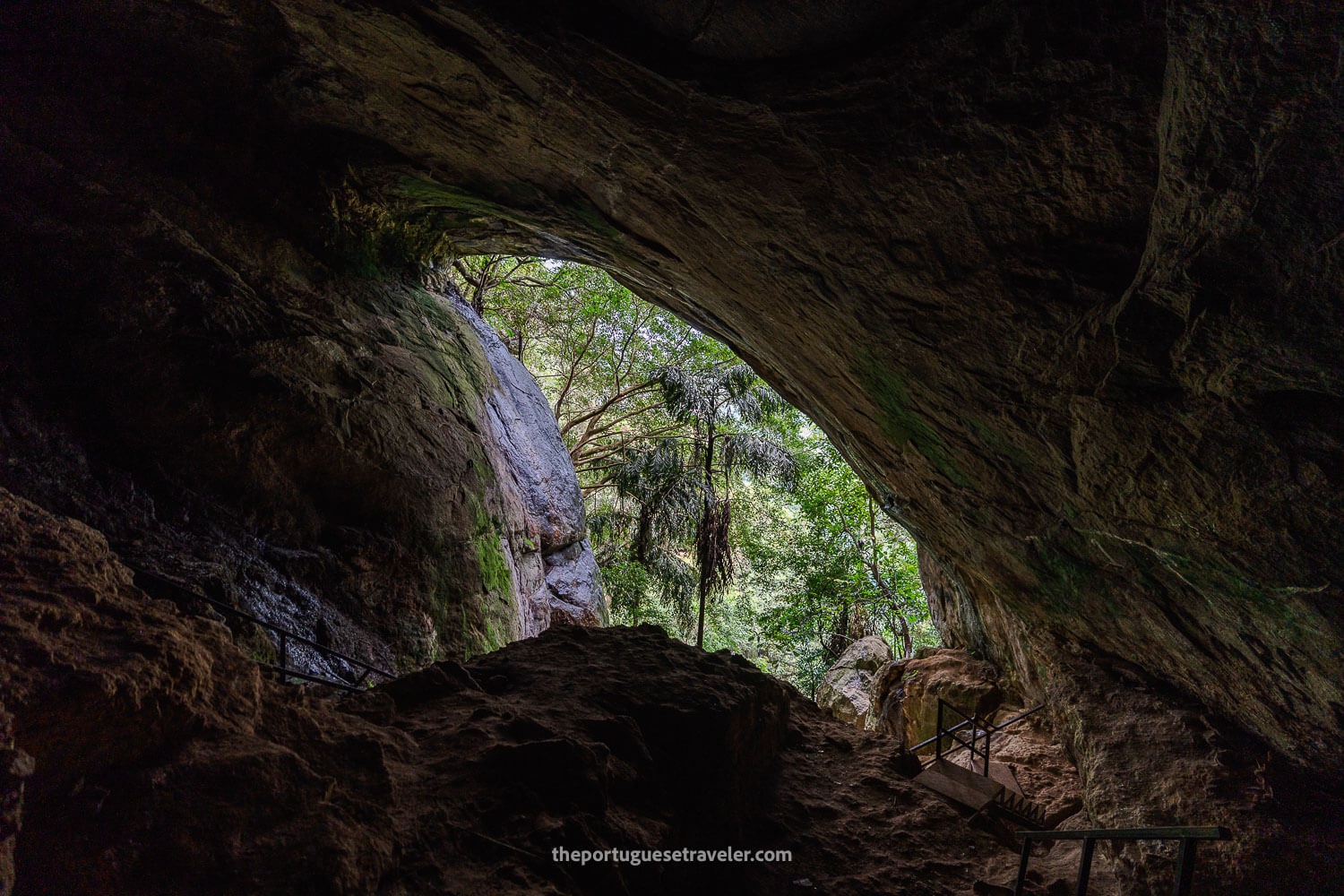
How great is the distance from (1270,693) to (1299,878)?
962mm

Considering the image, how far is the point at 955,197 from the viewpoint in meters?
3.20

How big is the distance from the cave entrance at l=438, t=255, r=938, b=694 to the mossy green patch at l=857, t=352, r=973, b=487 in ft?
25.7

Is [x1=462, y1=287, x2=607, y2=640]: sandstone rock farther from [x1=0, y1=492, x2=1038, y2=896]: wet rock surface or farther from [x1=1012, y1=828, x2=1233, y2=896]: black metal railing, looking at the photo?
[x1=1012, y1=828, x2=1233, y2=896]: black metal railing

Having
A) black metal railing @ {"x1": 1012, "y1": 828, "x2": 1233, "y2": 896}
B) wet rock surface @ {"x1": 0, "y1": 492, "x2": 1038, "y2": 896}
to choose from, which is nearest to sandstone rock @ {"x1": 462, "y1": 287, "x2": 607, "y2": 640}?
wet rock surface @ {"x1": 0, "y1": 492, "x2": 1038, "y2": 896}

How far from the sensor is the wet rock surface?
2006 millimetres

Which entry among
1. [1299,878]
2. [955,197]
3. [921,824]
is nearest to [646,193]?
[955,197]

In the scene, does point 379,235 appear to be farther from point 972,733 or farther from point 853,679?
point 853,679

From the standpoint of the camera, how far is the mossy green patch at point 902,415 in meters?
4.96

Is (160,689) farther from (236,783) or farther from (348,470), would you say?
(348,470)

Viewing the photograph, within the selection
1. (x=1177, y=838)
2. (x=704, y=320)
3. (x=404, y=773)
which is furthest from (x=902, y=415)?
(x=404, y=773)

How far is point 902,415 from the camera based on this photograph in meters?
5.33

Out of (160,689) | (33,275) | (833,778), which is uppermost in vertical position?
(33,275)

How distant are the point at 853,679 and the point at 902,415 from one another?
1123cm

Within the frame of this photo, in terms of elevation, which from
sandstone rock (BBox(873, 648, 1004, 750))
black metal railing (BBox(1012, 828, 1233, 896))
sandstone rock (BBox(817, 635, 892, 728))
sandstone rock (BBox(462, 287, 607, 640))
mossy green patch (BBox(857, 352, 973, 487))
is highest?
sandstone rock (BBox(462, 287, 607, 640))
